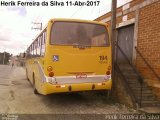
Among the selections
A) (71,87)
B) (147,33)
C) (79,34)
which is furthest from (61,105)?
(147,33)

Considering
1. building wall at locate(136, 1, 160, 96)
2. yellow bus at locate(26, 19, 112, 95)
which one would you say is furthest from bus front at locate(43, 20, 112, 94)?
building wall at locate(136, 1, 160, 96)

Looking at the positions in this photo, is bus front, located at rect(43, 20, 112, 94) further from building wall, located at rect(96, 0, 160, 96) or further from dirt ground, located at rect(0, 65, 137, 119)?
building wall, located at rect(96, 0, 160, 96)

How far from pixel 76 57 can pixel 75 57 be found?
0.04 metres

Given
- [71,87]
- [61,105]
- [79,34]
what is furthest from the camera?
[61,105]

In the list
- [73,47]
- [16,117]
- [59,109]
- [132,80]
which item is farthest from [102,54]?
[16,117]

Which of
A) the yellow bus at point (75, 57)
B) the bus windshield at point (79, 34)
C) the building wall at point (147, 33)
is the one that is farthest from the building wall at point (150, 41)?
the bus windshield at point (79, 34)

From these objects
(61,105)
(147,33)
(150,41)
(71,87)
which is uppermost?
(147,33)

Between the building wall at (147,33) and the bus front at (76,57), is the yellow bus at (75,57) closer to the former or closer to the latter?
the bus front at (76,57)

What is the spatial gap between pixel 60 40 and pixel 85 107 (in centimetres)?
251

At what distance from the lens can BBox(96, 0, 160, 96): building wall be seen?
9.61 m

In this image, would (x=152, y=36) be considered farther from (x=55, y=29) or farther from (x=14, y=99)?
(x=14, y=99)

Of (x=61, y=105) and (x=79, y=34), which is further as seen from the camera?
(x=61, y=105)

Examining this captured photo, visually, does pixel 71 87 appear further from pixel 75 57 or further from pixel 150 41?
pixel 150 41

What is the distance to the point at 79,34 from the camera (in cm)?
910
